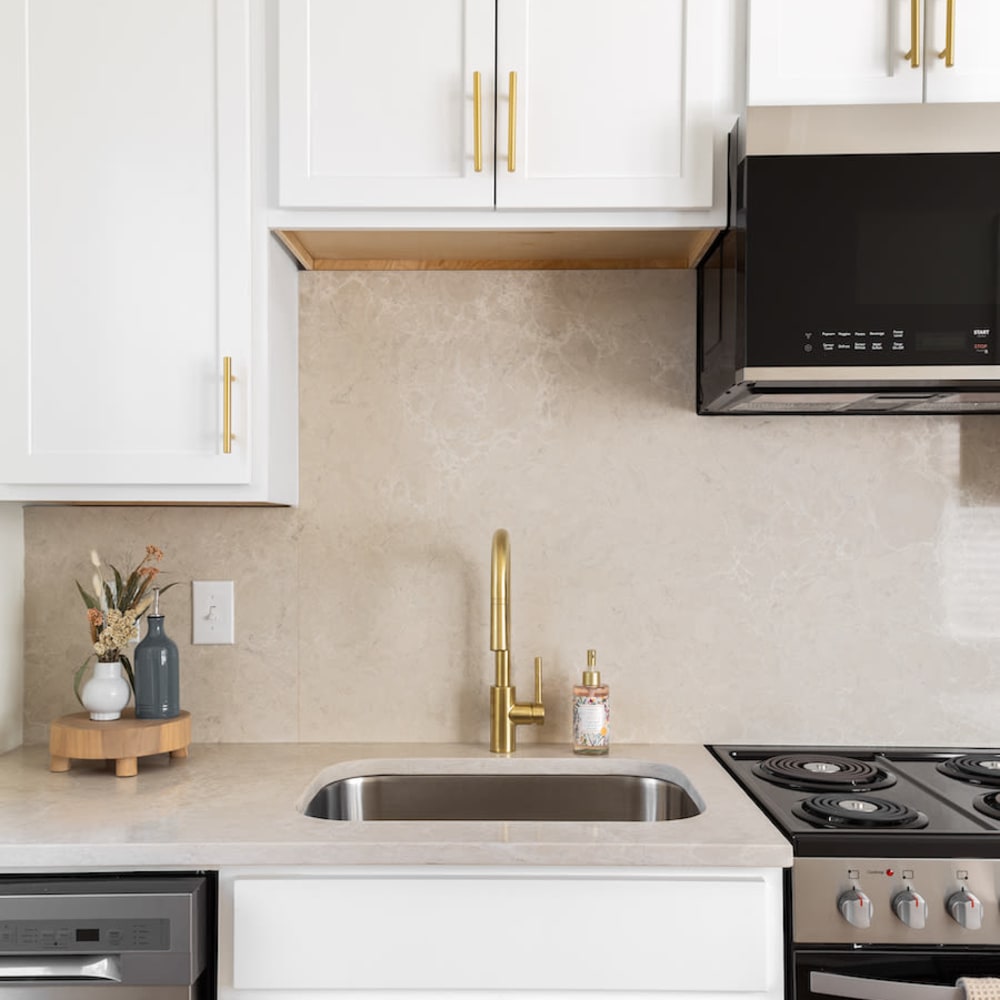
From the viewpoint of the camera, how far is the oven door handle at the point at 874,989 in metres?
1.31

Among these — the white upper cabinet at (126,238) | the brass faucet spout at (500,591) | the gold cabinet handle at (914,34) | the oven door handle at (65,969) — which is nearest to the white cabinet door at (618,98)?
the gold cabinet handle at (914,34)

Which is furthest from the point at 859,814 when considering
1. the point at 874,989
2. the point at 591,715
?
the point at 591,715

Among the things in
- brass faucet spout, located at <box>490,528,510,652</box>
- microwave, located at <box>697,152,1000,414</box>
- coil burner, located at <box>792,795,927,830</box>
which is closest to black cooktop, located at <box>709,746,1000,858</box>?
coil burner, located at <box>792,795,927,830</box>

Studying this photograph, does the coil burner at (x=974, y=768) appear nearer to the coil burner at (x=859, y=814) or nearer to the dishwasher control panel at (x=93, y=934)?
the coil burner at (x=859, y=814)

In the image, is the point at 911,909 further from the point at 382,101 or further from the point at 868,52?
the point at 382,101

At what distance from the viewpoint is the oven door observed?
1339 millimetres

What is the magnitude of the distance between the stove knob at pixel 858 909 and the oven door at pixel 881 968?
46 millimetres

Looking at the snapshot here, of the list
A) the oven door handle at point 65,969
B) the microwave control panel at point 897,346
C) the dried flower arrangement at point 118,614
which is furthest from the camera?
the dried flower arrangement at point 118,614

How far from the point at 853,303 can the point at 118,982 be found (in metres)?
1.45

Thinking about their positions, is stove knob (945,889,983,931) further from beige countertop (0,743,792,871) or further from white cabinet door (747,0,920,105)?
white cabinet door (747,0,920,105)

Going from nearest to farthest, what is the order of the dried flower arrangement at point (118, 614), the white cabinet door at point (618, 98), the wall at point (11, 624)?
the white cabinet door at point (618, 98), the dried flower arrangement at point (118, 614), the wall at point (11, 624)

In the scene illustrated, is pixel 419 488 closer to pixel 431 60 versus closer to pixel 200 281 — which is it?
pixel 200 281

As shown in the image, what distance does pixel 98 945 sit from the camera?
1300 mm

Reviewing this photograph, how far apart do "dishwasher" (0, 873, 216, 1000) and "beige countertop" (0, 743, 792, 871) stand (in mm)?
47
